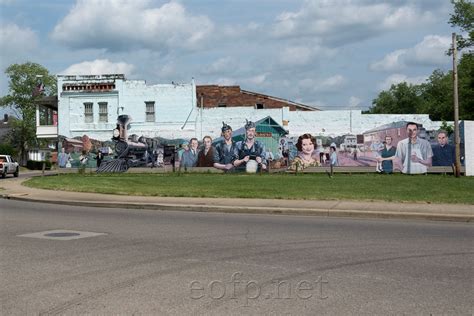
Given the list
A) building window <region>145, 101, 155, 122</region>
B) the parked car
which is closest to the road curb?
building window <region>145, 101, 155, 122</region>

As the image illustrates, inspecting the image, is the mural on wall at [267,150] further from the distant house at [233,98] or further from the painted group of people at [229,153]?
the distant house at [233,98]

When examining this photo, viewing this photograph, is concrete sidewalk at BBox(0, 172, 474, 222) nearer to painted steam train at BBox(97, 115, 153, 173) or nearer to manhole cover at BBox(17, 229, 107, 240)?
manhole cover at BBox(17, 229, 107, 240)

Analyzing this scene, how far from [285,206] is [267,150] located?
1772cm

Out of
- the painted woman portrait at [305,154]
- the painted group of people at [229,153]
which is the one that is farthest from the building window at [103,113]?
the painted woman portrait at [305,154]

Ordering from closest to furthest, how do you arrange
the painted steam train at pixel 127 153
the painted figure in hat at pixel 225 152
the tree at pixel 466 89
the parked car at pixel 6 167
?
the painted figure in hat at pixel 225 152 < the painted steam train at pixel 127 153 < the parked car at pixel 6 167 < the tree at pixel 466 89

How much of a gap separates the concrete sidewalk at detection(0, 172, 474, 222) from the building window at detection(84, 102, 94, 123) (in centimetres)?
1889

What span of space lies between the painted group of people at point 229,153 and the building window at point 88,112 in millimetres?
7401

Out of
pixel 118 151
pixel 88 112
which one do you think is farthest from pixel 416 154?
pixel 88 112

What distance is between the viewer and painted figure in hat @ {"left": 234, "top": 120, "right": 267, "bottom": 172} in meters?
32.3

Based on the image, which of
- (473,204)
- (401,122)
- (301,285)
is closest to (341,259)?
(301,285)

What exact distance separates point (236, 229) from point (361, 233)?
2.47 metres

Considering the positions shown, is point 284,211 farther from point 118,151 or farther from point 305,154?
Result: point 118,151

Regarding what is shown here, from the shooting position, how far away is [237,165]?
107 ft

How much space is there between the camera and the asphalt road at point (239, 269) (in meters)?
5.65
